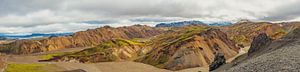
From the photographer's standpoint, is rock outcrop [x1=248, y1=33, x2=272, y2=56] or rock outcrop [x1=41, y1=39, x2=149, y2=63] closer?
rock outcrop [x1=248, y1=33, x2=272, y2=56]

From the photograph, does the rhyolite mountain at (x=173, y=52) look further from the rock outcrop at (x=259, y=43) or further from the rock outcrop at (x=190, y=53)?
the rock outcrop at (x=259, y=43)

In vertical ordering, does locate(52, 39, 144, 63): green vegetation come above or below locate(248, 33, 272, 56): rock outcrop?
below

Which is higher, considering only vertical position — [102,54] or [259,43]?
[259,43]

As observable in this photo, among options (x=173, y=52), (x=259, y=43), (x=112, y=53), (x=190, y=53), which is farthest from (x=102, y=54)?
(x=259, y=43)

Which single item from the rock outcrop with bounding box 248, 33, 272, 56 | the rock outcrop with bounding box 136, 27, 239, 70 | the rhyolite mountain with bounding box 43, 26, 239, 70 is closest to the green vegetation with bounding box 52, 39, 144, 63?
the rhyolite mountain with bounding box 43, 26, 239, 70

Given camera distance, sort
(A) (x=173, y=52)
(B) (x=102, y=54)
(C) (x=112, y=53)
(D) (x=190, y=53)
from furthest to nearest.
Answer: (B) (x=102, y=54) → (C) (x=112, y=53) → (A) (x=173, y=52) → (D) (x=190, y=53)

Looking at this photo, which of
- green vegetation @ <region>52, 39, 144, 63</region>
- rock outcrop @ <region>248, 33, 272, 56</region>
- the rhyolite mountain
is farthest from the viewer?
green vegetation @ <region>52, 39, 144, 63</region>

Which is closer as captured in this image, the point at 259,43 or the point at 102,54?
the point at 259,43

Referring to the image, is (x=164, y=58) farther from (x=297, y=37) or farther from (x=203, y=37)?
(x=297, y=37)

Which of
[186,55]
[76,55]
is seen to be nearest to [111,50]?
[76,55]

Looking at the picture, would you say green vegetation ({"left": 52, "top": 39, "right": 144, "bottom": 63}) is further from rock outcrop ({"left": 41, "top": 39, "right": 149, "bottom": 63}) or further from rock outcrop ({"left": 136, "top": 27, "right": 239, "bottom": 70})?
→ rock outcrop ({"left": 136, "top": 27, "right": 239, "bottom": 70})

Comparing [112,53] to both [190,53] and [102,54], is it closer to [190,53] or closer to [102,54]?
[102,54]

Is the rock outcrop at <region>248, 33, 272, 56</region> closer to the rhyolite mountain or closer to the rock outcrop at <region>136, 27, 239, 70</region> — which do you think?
the rhyolite mountain

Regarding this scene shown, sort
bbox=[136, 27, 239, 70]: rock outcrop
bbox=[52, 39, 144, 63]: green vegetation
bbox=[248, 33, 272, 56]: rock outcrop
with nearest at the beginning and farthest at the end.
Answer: bbox=[248, 33, 272, 56]: rock outcrop, bbox=[136, 27, 239, 70]: rock outcrop, bbox=[52, 39, 144, 63]: green vegetation
